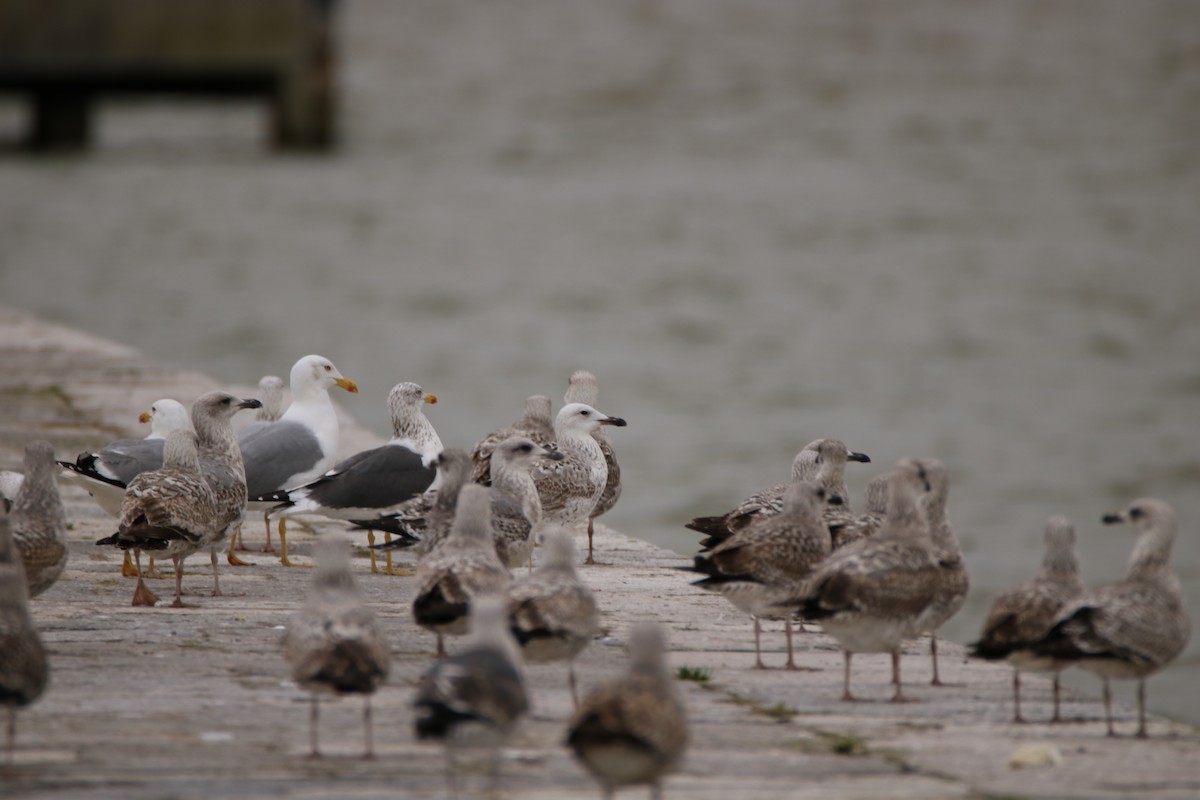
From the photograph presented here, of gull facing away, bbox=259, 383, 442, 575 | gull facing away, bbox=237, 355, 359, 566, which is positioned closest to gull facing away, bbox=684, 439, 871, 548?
gull facing away, bbox=259, 383, 442, 575

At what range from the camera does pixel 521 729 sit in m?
6.00

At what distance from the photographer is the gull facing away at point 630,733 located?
486 cm

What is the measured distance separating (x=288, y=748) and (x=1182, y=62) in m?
63.1

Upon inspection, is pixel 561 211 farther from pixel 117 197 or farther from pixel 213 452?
pixel 213 452

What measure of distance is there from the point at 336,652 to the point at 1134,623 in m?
2.59

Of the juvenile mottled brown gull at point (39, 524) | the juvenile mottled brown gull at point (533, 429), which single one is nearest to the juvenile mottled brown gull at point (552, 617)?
the juvenile mottled brown gull at point (39, 524)

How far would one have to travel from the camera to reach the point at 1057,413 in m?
30.2

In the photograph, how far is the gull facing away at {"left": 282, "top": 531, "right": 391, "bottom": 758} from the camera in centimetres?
548

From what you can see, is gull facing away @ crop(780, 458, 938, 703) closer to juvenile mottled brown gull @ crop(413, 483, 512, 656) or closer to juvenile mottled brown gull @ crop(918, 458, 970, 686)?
juvenile mottled brown gull @ crop(918, 458, 970, 686)

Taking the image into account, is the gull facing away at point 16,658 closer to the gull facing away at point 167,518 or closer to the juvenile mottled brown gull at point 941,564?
the gull facing away at point 167,518

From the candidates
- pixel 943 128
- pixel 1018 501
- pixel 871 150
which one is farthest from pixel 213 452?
pixel 943 128

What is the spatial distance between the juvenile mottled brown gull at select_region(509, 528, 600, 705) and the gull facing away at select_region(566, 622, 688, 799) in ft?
3.22

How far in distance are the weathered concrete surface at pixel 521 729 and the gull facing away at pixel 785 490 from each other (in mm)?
347

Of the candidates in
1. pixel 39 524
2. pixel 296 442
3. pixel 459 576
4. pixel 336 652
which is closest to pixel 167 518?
pixel 39 524
